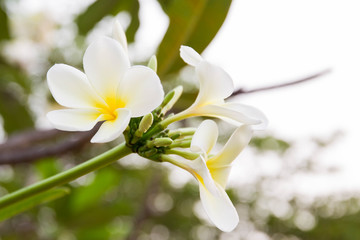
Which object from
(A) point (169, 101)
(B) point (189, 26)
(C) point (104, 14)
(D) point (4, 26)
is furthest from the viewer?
(D) point (4, 26)

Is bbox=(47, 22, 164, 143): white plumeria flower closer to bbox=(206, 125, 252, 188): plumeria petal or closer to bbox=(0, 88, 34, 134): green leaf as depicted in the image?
bbox=(206, 125, 252, 188): plumeria petal

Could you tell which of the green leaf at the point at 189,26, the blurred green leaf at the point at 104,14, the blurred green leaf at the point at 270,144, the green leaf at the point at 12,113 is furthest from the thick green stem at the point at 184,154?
the blurred green leaf at the point at 270,144

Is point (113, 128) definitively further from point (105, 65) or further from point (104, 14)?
point (104, 14)

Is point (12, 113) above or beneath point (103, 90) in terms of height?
beneath

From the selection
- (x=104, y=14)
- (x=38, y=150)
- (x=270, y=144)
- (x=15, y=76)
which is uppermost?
(x=104, y=14)

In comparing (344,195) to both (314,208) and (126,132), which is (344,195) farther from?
(126,132)

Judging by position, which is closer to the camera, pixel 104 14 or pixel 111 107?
pixel 111 107

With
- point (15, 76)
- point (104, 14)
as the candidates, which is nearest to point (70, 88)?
point (104, 14)

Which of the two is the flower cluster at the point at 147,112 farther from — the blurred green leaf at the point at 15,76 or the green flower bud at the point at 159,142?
the blurred green leaf at the point at 15,76

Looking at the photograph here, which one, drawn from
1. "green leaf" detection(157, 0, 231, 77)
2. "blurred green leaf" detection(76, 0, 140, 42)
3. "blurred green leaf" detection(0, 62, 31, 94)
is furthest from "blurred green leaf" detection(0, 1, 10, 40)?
"green leaf" detection(157, 0, 231, 77)
